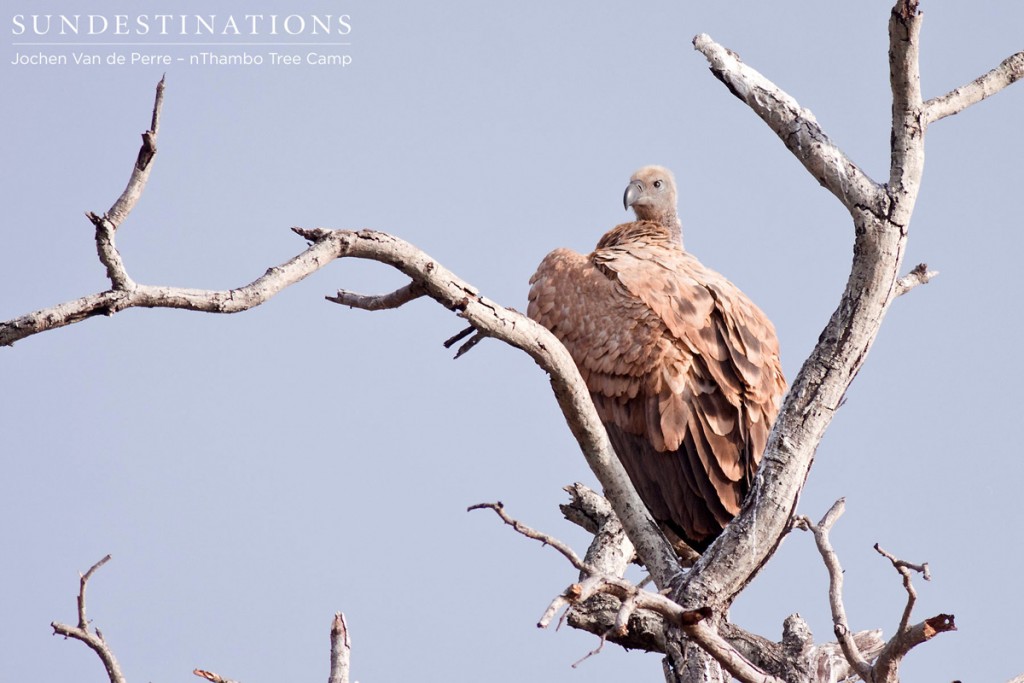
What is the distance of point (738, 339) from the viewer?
606 cm

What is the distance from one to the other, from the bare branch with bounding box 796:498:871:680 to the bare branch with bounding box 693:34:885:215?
3.55ft

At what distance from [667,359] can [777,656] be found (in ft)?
4.90

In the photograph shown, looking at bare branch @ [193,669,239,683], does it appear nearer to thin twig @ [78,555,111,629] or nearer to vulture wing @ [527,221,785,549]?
thin twig @ [78,555,111,629]

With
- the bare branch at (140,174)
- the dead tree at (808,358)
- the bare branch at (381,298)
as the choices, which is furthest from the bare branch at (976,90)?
the bare branch at (140,174)

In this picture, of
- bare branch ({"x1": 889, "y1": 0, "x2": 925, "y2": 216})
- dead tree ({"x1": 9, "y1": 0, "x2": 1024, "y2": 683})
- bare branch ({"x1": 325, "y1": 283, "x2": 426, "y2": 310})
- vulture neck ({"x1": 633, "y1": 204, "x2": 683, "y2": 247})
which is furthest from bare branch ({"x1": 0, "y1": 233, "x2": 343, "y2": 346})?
vulture neck ({"x1": 633, "y1": 204, "x2": 683, "y2": 247})

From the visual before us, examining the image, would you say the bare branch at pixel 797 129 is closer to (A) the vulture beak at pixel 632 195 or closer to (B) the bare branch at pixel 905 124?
(B) the bare branch at pixel 905 124

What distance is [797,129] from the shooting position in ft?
13.5

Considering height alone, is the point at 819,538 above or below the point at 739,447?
below

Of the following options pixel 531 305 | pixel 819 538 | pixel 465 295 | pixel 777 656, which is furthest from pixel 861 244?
pixel 531 305

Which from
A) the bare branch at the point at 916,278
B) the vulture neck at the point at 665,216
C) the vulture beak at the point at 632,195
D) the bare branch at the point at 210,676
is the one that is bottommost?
the bare branch at the point at 210,676

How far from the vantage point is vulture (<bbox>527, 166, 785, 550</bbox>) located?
19.0 ft

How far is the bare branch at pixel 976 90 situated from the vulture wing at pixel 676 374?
6.76 ft

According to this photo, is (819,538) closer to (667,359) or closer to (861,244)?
(861,244)

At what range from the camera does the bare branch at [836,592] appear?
12.7 feet
